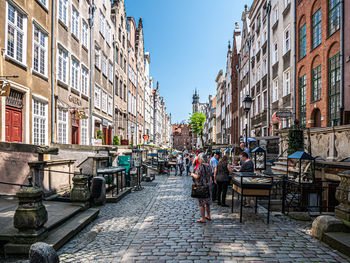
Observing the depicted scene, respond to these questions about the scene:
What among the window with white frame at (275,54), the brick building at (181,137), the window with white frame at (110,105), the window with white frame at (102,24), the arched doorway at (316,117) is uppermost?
the window with white frame at (102,24)

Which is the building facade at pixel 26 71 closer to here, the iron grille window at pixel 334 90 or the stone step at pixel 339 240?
the stone step at pixel 339 240

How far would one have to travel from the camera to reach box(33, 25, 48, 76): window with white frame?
43.7 feet

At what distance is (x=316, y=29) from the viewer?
1784 cm

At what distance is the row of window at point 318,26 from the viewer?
50.4ft

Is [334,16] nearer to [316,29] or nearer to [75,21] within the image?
[316,29]

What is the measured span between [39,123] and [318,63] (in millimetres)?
16131

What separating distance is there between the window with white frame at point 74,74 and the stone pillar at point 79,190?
11335 mm

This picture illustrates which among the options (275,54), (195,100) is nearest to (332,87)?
(275,54)

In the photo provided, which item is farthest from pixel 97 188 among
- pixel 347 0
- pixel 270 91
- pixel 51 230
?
pixel 270 91

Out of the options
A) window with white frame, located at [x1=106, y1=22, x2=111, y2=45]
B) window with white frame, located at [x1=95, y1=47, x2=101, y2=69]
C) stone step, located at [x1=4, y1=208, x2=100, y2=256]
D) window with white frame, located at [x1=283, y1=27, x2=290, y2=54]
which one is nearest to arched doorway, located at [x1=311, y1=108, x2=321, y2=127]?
window with white frame, located at [x1=283, y1=27, x2=290, y2=54]

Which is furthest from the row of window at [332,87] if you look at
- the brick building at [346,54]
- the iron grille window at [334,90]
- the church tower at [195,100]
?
the church tower at [195,100]

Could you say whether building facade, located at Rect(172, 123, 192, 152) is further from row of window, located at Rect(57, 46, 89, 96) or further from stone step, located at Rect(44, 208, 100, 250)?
stone step, located at Rect(44, 208, 100, 250)

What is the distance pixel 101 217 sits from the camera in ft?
26.2

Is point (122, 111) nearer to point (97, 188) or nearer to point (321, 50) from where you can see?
point (321, 50)
